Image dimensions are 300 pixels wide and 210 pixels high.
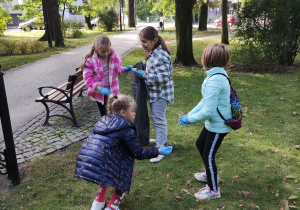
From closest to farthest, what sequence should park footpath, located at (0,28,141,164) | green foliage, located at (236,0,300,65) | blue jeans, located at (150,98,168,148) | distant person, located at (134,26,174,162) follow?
distant person, located at (134,26,174,162), blue jeans, located at (150,98,168,148), park footpath, located at (0,28,141,164), green foliage, located at (236,0,300,65)

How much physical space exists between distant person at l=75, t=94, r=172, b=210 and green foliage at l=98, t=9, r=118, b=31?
28.9 metres

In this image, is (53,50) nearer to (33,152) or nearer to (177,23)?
(177,23)

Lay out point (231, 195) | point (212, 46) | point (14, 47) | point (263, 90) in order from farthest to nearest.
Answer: point (14, 47) < point (263, 90) < point (231, 195) < point (212, 46)

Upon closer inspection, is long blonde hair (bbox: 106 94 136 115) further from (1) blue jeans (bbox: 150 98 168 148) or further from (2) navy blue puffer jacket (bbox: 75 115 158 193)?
(1) blue jeans (bbox: 150 98 168 148)

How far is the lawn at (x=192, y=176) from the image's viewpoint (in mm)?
3293

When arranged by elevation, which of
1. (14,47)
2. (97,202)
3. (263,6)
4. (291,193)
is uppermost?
(263,6)

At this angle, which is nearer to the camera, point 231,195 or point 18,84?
point 231,195

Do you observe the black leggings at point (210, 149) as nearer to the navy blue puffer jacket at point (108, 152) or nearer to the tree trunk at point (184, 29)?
the navy blue puffer jacket at point (108, 152)

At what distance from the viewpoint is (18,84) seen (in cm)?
906

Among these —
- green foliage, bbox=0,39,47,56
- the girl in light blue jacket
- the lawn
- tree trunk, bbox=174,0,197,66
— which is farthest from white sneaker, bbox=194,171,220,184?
green foliage, bbox=0,39,47,56

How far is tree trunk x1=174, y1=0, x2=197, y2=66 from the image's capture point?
10648 millimetres

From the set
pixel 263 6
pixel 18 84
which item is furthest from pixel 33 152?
pixel 263 6

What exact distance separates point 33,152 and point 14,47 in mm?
12199

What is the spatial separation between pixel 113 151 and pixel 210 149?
1073 mm
